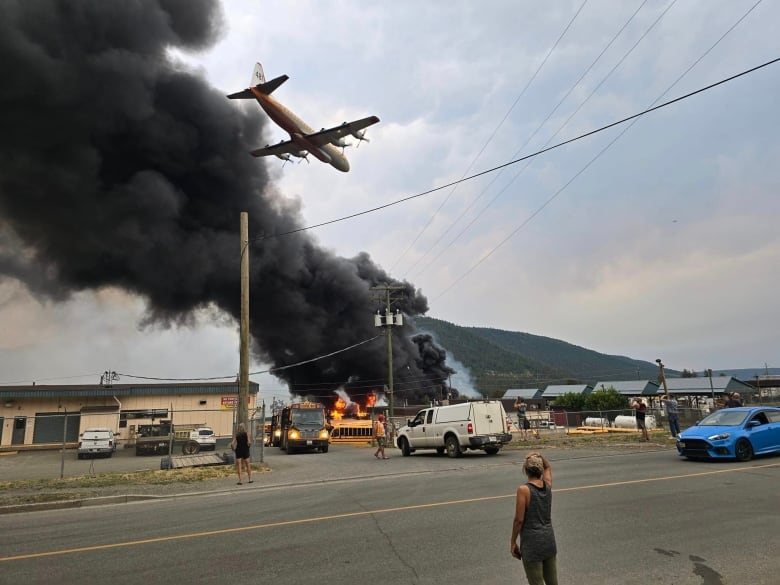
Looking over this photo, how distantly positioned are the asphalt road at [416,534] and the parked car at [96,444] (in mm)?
17389

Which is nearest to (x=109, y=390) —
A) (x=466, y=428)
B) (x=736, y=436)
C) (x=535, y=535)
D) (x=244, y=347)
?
(x=244, y=347)

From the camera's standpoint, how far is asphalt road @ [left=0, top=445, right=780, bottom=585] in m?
4.96

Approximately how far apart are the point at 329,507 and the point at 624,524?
4.53 m

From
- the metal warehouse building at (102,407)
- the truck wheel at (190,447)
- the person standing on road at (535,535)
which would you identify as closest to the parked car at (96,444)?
the truck wheel at (190,447)

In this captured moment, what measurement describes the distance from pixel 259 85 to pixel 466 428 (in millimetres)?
23612

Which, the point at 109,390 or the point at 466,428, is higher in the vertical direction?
the point at 109,390

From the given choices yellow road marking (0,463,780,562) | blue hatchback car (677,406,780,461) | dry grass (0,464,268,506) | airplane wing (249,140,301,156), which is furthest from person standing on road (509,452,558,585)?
airplane wing (249,140,301,156)

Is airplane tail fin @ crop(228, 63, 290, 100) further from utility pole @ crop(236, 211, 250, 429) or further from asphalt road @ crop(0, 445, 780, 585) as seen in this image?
asphalt road @ crop(0, 445, 780, 585)

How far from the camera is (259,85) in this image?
29.6m

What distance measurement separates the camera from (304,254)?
4503cm

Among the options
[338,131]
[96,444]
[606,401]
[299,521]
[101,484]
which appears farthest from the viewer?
[606,401]

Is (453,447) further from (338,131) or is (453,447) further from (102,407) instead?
(102,407)

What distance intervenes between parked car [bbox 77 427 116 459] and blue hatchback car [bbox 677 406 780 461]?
24.8m

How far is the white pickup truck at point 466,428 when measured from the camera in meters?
16.1
